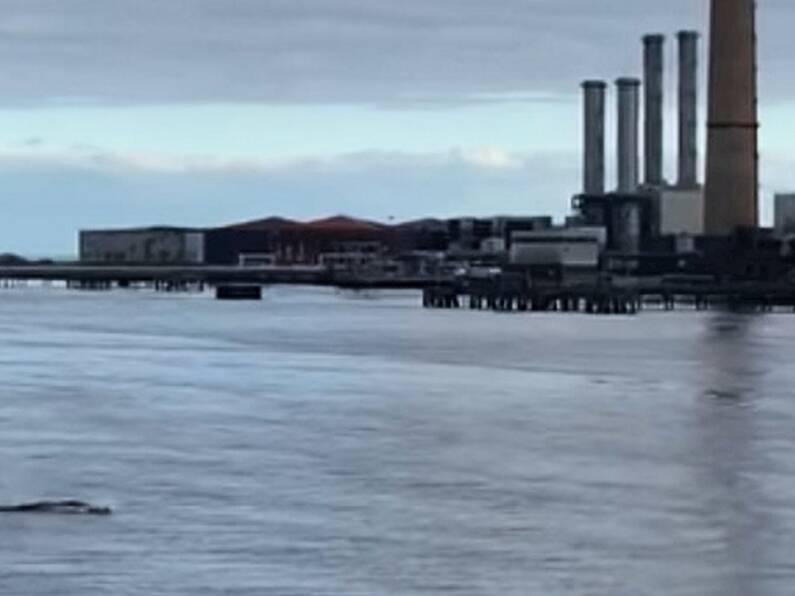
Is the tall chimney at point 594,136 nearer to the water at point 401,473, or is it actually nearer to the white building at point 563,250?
the white building at point 563,250

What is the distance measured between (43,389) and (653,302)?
3342 inches

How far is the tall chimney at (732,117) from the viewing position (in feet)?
329

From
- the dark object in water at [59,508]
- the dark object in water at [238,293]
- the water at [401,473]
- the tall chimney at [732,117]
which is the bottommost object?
the dark object in water at [238,293]

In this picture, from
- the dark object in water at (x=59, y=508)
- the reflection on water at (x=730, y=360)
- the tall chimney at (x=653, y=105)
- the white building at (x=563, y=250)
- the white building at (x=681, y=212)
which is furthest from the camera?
the tall chimney at (x=653, y=105)

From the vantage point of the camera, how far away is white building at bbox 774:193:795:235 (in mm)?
132000

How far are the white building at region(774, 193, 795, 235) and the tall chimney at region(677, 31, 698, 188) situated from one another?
5417 mm

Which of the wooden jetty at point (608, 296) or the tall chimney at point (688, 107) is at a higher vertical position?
the tall chimney at point (688, 107)

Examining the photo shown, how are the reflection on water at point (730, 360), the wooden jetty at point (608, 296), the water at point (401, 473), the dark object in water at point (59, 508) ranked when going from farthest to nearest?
the wooden jetty at point (608, 296) < the reflection on water at point (730, 360) < the dark object in water at point (59, 508) < the water at point (401, 473)

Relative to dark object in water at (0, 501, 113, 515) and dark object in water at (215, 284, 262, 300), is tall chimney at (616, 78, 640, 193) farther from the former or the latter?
dark object in water at (0, 501, 113, 515)

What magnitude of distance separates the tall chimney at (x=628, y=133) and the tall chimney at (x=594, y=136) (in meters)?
1.57

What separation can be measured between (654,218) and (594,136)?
14.2 m

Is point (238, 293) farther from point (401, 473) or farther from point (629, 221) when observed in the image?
point (401, 473)

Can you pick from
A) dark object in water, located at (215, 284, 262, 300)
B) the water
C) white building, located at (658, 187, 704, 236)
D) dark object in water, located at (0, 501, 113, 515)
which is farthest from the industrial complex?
dark object in water, located at (0, 501, 113, 515)

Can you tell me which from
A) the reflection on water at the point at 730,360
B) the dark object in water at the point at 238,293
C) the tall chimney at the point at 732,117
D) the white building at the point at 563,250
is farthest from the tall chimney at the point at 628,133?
the reflection on water at the point at 730,360
